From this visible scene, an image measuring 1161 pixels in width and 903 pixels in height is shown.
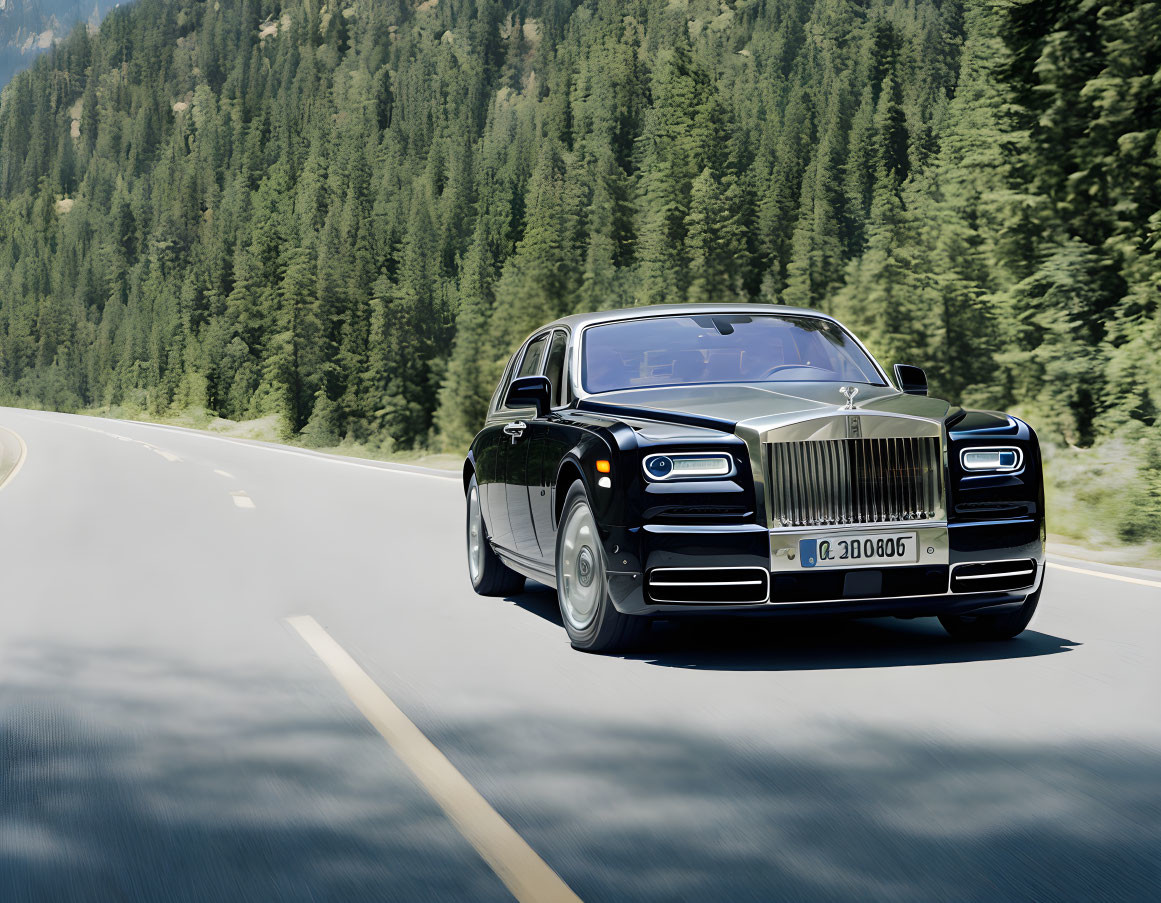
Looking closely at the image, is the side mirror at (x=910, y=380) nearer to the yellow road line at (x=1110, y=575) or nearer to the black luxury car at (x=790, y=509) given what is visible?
the black luxury car at (x=790, y=509)

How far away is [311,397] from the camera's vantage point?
84.2 m

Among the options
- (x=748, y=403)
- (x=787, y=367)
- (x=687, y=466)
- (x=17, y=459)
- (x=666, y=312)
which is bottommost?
(x=17, y=459)

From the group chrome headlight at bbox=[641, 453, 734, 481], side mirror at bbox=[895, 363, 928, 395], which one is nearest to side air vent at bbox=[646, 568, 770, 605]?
chrome headlight at bbox=[641, 453, 734, 481]

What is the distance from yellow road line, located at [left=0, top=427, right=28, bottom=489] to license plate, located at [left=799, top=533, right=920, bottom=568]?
61.1 feet

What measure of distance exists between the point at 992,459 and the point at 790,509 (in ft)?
3.61

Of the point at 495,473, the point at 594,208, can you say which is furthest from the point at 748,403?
the point at 594,208

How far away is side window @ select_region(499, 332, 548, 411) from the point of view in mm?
9234

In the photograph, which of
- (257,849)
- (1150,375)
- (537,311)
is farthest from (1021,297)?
(537,311)

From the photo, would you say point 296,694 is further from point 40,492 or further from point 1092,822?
point 40,492

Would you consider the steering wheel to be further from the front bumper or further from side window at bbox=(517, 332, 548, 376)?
the front bumper

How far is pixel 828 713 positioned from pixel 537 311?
2954 inches

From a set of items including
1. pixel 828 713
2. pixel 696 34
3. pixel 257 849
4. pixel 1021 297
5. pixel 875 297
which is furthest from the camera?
pixel 696 34

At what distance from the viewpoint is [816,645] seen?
7.30 metres

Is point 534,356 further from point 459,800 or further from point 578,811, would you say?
point 578,811
